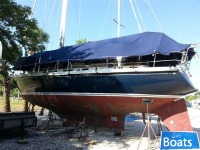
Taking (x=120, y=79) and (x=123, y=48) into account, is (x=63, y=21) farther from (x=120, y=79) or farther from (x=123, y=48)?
(x=120, y=79)

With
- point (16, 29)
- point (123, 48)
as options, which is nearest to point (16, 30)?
point (16, 29)

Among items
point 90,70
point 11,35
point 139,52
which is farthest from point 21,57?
point 139,52

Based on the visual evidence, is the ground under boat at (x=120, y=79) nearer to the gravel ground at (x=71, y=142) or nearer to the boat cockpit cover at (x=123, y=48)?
the boat cockpit cover at (x=123, y=48)

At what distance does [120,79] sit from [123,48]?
1.63 meters

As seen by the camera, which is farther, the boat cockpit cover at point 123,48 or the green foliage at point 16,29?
the green foliage at point 16,29

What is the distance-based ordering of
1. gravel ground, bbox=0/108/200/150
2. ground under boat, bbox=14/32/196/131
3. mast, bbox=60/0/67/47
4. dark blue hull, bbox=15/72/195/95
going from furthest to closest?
mast, bbox=60/0/67/47 → ground under boat, bbox=14/32/196/131 → dark blue hull, bbox=15/72/195/95 → gravel ground, bbox=0/108/200/150

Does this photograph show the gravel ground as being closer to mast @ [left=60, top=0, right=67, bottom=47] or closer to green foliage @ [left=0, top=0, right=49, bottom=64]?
green foliage @ [left=0, top=0, right=49, bottom=64]

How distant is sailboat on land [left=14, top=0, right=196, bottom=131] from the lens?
11070 mm

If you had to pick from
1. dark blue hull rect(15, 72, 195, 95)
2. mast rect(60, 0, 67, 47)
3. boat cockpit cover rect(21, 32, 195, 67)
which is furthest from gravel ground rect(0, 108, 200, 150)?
Answer: mast rect(60, 0, 67, 47)

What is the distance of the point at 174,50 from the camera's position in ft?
35.7

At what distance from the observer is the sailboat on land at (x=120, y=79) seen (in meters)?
11.1

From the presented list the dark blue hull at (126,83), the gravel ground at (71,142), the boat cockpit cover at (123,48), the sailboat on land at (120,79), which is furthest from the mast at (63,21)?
the gravel ground at (71,142)

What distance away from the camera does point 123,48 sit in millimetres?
12148

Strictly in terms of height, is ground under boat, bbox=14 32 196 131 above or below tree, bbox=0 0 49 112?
below
